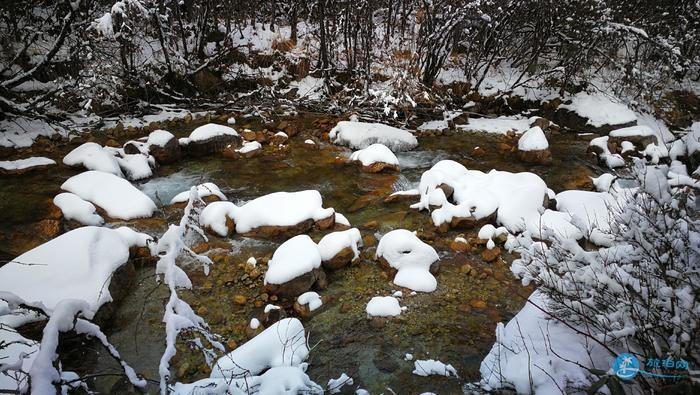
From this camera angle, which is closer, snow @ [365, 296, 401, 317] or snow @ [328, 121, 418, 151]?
snow @ [365, 296, 401, 317]

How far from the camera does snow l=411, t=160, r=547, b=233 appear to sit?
216 inches

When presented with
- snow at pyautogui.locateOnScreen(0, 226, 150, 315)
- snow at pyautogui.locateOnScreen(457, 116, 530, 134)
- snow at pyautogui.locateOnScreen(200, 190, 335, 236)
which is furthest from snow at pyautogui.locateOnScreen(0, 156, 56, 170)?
snow at pyautogui.locateOnScreen(457, 116, 530, 134)

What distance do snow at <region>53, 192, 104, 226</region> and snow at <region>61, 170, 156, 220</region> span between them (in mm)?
166

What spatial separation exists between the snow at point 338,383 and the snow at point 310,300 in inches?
36.2

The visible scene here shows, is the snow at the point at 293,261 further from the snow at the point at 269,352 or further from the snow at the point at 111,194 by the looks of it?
the snow at the point at 111,194

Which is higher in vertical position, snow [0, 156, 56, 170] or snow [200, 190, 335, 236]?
snow [0, 156, 56, 170]

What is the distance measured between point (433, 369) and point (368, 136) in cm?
603

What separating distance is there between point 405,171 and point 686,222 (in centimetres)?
557

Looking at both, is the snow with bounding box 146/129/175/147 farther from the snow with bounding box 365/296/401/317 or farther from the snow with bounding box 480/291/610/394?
the snow with bounding box 480/291/610/394

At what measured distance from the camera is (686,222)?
7.18 ft

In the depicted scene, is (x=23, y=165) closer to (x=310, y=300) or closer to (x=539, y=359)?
(x=310, y=300)

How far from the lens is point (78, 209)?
5348mm

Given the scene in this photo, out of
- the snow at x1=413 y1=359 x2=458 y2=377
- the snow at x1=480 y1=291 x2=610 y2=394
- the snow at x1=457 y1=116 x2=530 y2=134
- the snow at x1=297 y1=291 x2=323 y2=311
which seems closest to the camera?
the snow at x1=480 y1=291 x2=610 y2=394

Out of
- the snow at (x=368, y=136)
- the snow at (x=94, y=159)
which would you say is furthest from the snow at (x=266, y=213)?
the snow at (x=368, y=136)
